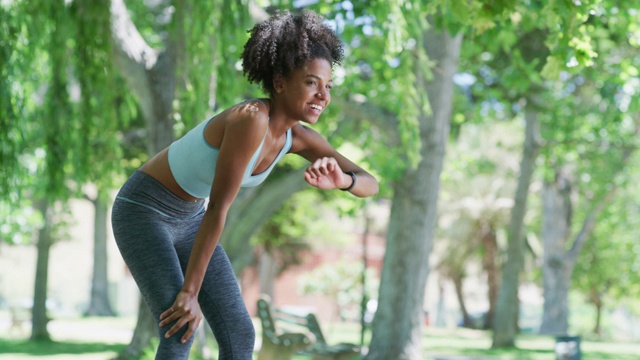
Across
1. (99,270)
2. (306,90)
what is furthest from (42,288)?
(306,90)

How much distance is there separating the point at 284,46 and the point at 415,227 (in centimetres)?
929

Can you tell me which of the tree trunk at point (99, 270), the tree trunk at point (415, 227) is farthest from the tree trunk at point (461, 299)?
the tree trunk at point (415, 227)

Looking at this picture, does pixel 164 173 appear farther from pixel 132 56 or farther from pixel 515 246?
pixel 515 246

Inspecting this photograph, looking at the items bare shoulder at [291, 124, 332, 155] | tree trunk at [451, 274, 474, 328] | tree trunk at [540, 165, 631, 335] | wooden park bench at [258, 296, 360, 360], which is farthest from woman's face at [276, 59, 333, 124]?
tree trunk at [451, 274, 474, 328]

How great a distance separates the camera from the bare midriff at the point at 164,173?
132 inches

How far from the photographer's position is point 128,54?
9531 mm

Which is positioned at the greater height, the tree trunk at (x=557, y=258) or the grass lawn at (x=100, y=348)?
the tree trunk at (x=557, y=258)

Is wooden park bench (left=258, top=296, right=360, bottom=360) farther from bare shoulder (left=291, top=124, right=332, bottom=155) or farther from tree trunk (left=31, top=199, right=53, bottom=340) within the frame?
tree trunk (left=31, top=199, right=53, bottom=340)

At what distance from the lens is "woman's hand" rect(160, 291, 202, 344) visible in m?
3.17

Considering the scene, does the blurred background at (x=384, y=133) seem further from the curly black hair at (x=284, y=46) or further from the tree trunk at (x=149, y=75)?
the curly black hair at (x=284, y=46)

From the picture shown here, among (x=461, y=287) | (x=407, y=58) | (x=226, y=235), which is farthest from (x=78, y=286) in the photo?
(x=407, y=58)

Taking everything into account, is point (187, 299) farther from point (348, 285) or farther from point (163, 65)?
point (348, 285)

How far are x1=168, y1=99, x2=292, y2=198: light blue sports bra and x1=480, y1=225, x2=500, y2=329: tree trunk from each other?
3177 cm

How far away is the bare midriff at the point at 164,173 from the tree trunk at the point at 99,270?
2402 cm
